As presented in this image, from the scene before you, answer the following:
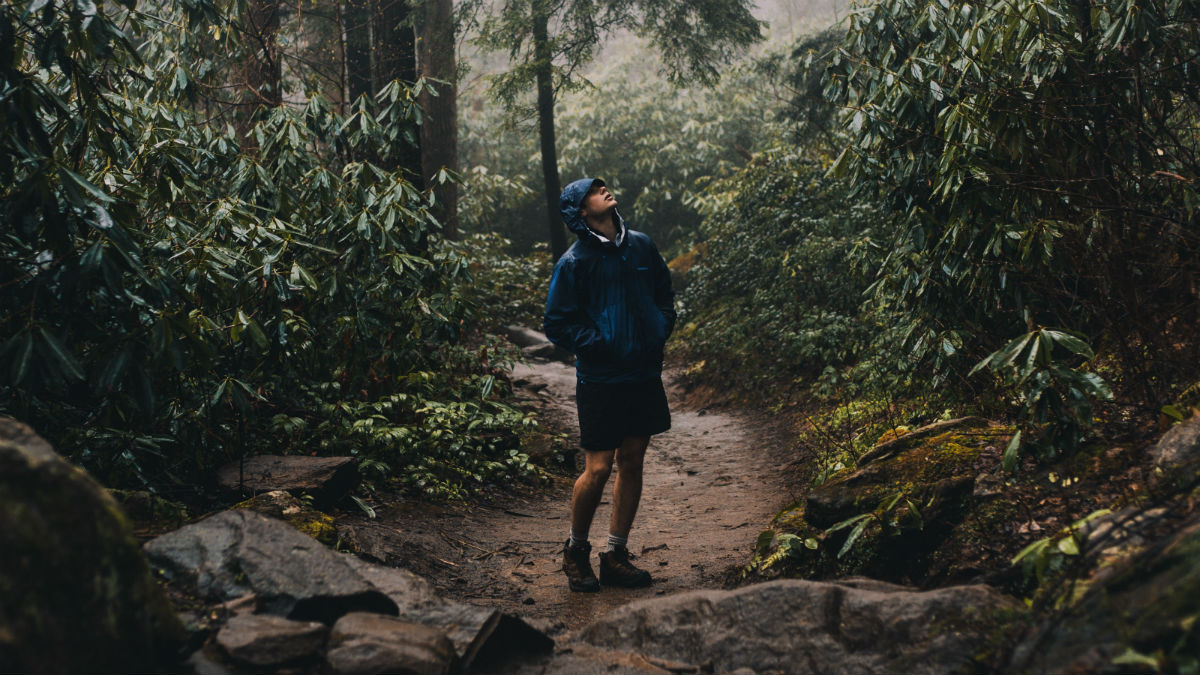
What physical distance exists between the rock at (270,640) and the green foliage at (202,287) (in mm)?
1345

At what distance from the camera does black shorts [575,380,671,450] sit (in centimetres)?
387

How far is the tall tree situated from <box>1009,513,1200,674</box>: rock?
10.7 m

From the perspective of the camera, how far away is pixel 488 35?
12234mm

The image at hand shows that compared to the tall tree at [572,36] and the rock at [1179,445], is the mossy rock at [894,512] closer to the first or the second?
the rock at [1179,445]

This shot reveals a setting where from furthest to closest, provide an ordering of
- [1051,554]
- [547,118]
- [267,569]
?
[547,118], [267,569], [1051,554]

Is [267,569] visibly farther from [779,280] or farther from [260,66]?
[779,280]

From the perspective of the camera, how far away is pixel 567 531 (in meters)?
5.48

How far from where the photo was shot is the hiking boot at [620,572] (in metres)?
4.03

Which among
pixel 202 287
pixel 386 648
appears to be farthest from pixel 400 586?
pixel 202 287

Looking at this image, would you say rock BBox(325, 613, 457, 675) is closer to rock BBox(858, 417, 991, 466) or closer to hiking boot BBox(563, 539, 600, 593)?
hiking boot BBox(563, 539, 600, 593)

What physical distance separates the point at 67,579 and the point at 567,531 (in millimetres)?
3796

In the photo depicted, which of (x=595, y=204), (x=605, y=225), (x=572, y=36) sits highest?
(x=572, y=36)

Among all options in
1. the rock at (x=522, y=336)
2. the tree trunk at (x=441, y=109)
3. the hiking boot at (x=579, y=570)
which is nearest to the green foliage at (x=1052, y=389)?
the hiking boot at (x=579, y=570)

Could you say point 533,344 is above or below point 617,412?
below
